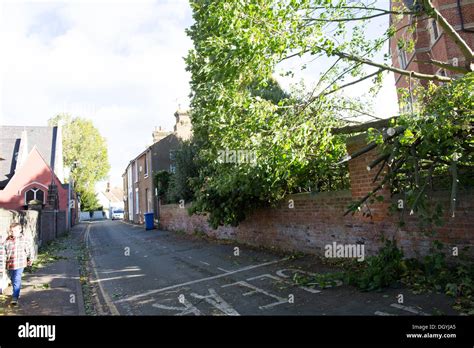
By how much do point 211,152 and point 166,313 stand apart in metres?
5.76

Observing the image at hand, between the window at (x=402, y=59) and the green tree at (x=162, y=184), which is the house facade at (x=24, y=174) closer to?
the green tree at (x=162, y=184)

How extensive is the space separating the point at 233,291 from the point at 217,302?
67cm

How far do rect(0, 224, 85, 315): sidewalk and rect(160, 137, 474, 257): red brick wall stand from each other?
5500 millimetres

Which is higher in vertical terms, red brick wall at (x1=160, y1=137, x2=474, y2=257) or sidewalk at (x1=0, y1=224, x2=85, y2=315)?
red brick wall at (x1=160, y1=137, x2=474, y2=257)

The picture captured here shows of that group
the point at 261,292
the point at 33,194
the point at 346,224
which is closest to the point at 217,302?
the point at 261,292

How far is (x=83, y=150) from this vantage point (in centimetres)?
4947

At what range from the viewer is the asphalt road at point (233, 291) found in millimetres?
5022

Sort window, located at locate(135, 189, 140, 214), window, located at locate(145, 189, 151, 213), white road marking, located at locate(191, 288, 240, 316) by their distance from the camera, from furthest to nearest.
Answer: window, located at locate(135, 189, 140, 214) < window, located at locate(145, 189, 151, 213) < white road marking, located at locate(191, 288, 240, 316)

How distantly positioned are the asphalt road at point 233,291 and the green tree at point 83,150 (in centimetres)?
4290

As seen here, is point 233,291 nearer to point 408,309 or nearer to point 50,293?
point 408,309

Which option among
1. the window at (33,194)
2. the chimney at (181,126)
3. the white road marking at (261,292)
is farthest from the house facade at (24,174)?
the white road marking at (261,292)

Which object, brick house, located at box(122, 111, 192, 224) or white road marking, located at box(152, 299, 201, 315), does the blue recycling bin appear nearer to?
brick house, located at box(122, 111, 192, 224)

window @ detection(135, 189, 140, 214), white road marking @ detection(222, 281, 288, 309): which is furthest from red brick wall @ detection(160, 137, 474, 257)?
window @ detection(135, 189, 140, 214)

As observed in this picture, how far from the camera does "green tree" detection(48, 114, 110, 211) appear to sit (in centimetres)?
4900
